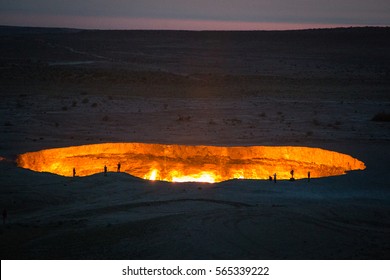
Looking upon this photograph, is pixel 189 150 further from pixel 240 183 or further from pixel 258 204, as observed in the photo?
pixel 258 204

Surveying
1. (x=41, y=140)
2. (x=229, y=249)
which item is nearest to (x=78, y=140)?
(x=41, y=140)

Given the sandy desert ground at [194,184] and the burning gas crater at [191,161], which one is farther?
the burning gas crater at [191,161]

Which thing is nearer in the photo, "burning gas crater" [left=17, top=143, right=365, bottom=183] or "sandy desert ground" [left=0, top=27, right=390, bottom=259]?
"sandy desert ground" [left=0, top=27, right=390, bottom=259]

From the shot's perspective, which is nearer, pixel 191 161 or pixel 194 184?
pixel 194 184

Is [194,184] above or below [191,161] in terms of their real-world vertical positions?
below
